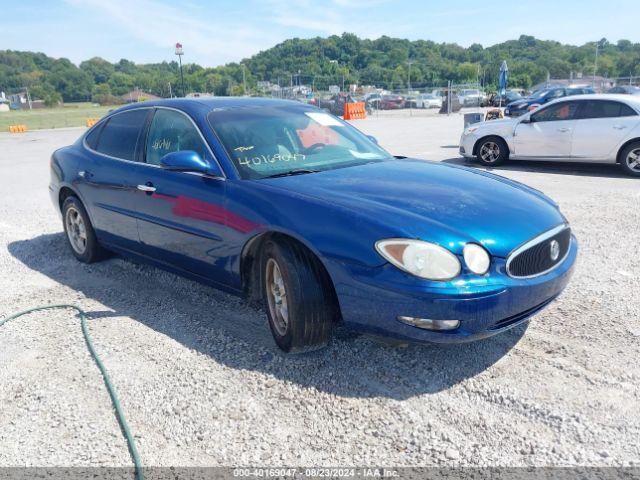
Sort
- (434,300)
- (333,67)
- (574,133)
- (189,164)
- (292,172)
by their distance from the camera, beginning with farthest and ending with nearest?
(333,67) → (574,133) → (292,172) → (189,164) → (434,300)

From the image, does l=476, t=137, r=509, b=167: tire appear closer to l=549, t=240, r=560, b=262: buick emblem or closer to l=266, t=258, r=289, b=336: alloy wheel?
l=549, t=240, r=560, b=262: buick emblem

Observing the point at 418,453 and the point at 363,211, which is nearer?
the point at 418,453

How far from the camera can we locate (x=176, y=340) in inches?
143

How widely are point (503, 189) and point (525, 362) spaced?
3.72 feet

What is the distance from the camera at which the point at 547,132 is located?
10156 mm

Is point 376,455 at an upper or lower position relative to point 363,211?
lower

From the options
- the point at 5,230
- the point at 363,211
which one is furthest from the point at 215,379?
the point at 5,230

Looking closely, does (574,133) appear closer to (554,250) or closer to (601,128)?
(601,128)

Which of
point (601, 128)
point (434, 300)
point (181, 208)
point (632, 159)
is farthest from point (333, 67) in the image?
point (434, 300)

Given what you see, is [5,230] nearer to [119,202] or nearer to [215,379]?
[119,202]

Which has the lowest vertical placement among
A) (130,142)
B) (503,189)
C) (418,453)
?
(418,453)

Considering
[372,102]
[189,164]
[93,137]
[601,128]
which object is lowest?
[601,128]

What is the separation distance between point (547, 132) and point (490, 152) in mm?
1177

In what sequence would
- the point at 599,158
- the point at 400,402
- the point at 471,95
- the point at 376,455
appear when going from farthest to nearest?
the point at 471,95
the point at 599,158
the point at 400,402
the point at 376,455
